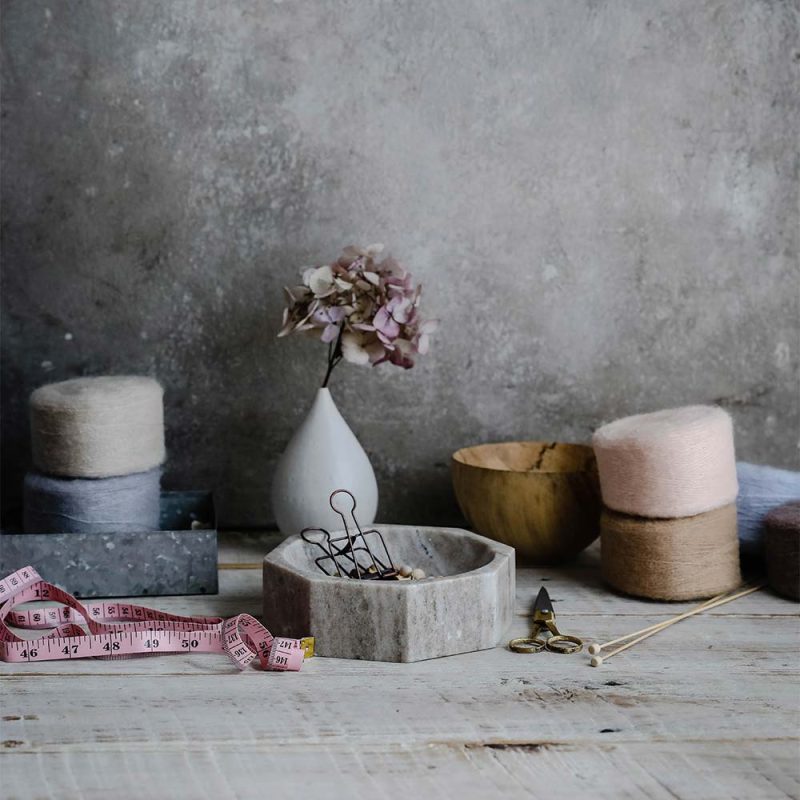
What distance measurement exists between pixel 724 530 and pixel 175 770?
25.9 inches

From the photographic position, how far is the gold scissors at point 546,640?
970 millimetres

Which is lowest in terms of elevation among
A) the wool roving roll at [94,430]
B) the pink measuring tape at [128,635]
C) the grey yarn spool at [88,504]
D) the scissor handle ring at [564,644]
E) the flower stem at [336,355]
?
the scissor handle ring at [564,644]

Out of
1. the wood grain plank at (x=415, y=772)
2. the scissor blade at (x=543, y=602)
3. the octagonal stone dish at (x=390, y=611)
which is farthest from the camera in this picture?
the scissor blade at (x=543, y=602)

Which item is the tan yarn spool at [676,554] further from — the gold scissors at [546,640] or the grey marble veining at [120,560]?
the grey marble veining at [120,560]

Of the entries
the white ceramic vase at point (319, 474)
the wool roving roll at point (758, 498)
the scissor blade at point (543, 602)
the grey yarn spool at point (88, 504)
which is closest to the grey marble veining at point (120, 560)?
the grey yarn spool at point (88, 504)

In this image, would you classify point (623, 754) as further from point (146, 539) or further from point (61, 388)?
point (61, 388)

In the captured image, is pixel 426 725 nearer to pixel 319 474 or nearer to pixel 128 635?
pixel 128 635

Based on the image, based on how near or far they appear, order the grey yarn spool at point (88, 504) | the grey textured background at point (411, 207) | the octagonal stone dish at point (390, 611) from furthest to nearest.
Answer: the grey textured background at point (411, 207) < the grey yarn spool at point (88, 504) < the octagonal stone dish at point (390, 611)

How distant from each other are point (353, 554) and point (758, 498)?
504mm

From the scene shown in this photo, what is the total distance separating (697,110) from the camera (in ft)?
4.62

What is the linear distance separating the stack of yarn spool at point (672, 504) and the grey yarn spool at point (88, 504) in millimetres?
539

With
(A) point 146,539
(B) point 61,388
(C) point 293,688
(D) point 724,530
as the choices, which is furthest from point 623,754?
(B) point 61,388

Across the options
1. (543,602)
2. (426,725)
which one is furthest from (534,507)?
(426,725)

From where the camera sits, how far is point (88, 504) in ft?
3.83
